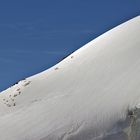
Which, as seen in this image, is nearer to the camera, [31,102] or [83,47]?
[31,102]

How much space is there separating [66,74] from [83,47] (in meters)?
5.15

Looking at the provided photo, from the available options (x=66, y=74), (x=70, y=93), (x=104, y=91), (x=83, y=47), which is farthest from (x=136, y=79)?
(x=83, y=47)

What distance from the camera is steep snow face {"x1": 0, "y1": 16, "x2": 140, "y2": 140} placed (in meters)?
38.2

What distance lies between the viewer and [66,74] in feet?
152

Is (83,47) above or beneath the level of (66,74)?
above

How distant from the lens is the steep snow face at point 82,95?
3825 centimetres

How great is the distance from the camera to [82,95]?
41656 millimetres

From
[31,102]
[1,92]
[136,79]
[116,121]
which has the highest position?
[1,92]

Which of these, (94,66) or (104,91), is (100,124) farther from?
(94,66)

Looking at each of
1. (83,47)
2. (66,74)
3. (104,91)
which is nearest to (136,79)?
(104,91)

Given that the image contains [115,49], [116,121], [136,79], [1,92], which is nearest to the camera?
[116,121]

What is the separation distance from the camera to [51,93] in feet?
145

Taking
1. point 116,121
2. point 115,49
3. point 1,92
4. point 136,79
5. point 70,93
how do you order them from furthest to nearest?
point 1,92, point 115,49, point 70,93, point 136,79, point 116,121

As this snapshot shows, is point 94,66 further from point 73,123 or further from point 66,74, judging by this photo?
point 73,123
